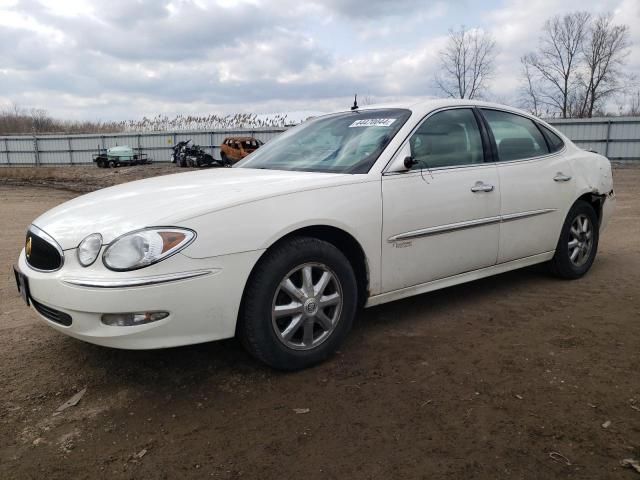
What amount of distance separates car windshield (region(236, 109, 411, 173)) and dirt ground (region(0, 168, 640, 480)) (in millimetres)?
1166

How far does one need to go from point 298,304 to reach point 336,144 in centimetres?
129

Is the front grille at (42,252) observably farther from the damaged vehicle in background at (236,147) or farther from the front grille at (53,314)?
the damaged vehicle in background at (236,147)

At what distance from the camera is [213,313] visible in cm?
263

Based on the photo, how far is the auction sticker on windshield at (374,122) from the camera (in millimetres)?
3602

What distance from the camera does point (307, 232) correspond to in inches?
118

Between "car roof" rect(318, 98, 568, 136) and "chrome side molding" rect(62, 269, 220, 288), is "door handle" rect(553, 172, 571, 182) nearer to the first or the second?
"car roof" rect(318, 98, 568, 136)

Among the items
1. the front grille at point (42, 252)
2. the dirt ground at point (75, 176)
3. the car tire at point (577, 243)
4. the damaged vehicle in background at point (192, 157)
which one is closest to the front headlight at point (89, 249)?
the front grille at point (42, 252)

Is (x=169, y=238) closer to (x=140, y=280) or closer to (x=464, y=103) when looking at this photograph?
(x=140, y=280)

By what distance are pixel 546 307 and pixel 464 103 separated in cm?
166

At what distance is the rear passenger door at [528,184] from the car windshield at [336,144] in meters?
0.95

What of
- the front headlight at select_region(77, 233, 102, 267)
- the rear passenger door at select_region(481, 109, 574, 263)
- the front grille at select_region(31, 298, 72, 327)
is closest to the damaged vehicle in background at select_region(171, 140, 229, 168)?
the rear passenger door at select_region(481, 109, 574, 263)

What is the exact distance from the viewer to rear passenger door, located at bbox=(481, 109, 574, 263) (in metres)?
4.00

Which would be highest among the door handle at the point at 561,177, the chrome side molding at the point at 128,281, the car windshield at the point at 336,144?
the car windshield at the point at 336,144

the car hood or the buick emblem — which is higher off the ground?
the car hood
